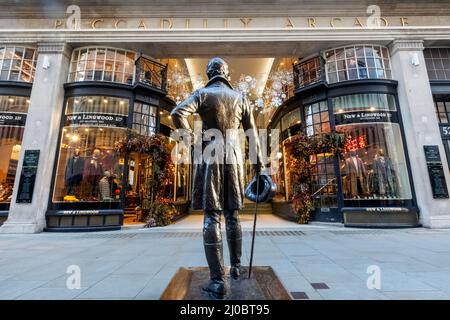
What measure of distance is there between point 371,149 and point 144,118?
358 inches

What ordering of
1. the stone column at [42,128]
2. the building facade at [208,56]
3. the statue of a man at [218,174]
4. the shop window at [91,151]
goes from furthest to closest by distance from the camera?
the shop window at [91,151] < the building facade at [208,56] < the stone column at [42,128] < the statue of a man at [218,174]

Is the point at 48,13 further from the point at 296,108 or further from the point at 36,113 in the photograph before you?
the point at 296,108

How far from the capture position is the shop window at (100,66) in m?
9.10

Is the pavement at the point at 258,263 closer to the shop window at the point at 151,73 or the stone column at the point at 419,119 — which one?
the stone column at the point at 419,119

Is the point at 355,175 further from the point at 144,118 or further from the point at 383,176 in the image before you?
the point at 144,118

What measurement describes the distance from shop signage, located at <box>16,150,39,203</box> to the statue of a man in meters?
8.06

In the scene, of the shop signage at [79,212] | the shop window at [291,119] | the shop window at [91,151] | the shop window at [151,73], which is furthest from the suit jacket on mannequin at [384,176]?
the shop signage at [79,212]

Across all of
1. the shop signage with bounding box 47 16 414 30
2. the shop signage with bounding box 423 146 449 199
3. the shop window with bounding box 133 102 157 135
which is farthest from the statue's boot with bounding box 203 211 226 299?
the shop signage with bounding box 47 16 414 30

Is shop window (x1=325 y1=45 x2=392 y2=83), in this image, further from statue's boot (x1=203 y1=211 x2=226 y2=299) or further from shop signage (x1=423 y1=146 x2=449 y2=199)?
statue's boot (x1=203 y1=211 x2=226 y2=299)

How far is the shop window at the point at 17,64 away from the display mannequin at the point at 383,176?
542 inches

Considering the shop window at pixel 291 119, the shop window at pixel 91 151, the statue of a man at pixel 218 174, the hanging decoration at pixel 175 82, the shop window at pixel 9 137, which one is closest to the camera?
the statue of a man at pixel 218 174

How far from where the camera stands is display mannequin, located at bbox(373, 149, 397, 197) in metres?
8.27

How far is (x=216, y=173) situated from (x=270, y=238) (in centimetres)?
449
